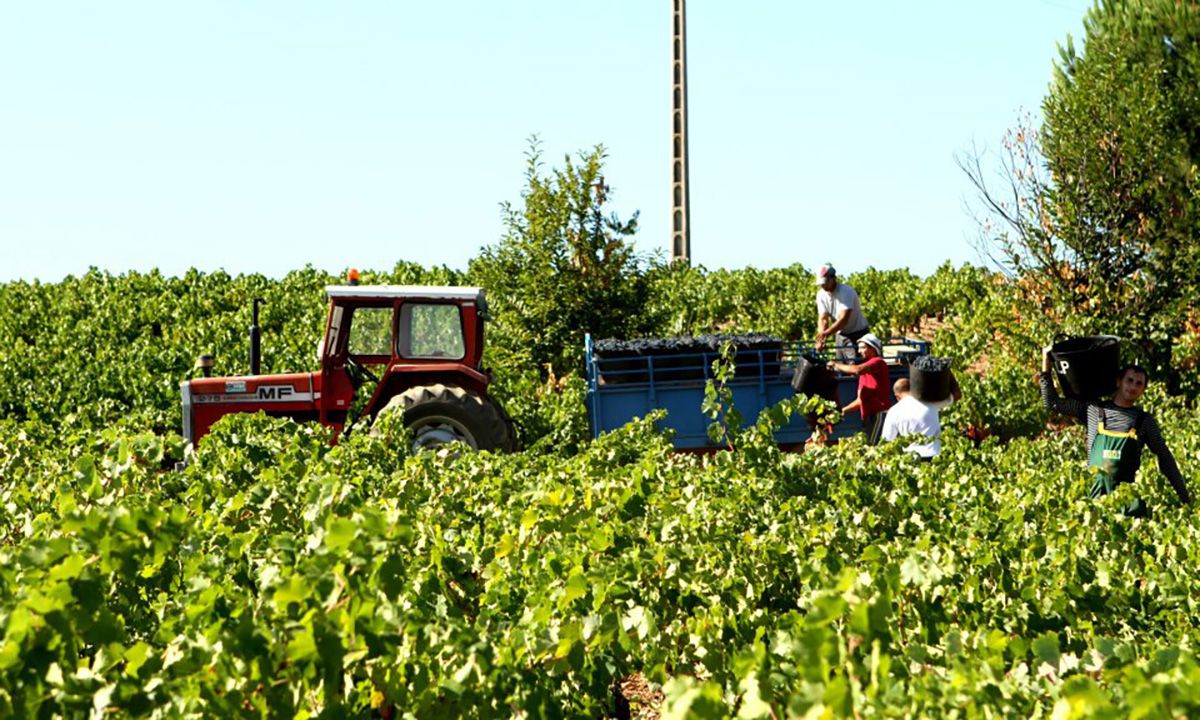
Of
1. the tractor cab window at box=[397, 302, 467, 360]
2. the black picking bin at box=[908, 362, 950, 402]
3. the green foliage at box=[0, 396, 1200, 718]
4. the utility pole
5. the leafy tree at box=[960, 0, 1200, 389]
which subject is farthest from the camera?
the utility pole

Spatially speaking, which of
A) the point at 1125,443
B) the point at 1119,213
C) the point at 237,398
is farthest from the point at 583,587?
the point at 1119,213

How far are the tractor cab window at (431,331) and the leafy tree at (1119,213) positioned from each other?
32.6 feet

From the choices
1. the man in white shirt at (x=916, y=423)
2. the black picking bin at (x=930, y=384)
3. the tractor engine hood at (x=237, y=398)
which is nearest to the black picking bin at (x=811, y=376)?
the black picking bin at (x=930, y=384)

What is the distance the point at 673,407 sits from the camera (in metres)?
13.6

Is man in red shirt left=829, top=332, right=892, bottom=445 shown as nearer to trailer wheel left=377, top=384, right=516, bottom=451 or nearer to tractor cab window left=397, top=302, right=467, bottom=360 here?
trailer wheel left=377, top=384, right=516, bottom=451

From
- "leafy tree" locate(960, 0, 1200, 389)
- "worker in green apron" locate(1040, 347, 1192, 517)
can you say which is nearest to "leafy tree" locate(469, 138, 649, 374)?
"leafy tree" locate(960, 0, 1200, 389)

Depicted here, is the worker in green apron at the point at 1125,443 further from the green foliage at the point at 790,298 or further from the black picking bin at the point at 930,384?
the green foliage at the point at 790,298

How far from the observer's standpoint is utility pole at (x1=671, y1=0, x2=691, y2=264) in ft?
84.2

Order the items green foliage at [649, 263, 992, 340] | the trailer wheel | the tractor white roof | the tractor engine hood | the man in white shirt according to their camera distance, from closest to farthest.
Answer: the man in white shirt < the trailer wheel < the tractor white roof < the tractor engine hood < green foliage at [649, 263, 992, 340]

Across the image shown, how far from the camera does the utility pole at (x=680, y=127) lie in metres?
25.7

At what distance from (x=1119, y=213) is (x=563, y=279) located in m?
7.71

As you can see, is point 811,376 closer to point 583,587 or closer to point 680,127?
point 583,587

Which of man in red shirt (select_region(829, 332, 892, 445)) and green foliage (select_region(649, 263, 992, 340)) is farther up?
green foliage (select_region(649, 263, 992, 340))

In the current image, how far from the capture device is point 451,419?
12.6m
